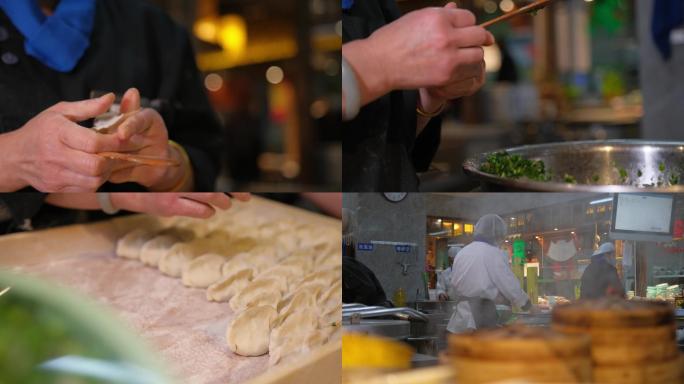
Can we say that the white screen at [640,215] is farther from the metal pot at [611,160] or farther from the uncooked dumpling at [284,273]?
the uncooked dumpling at [284,273]

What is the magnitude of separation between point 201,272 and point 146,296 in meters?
0.10

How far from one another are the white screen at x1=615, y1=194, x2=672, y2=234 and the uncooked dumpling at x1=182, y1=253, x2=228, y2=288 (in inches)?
26.2

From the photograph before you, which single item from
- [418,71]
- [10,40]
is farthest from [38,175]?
[418,71]

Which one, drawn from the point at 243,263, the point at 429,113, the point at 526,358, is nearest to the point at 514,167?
the point at 429,113

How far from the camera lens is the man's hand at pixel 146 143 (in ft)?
3.85

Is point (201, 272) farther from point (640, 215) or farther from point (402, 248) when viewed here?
point (640, 215)

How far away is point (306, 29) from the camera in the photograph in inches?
153

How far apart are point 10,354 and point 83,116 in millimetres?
392

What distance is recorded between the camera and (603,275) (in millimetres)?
927

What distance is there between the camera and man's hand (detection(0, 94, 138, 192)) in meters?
1.12

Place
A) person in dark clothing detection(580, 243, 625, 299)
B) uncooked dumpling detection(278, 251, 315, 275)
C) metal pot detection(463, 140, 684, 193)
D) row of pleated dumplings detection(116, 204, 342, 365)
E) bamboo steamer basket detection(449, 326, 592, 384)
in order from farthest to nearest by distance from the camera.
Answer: uncooked dumpling detection(278, 251, 315, 275) → metal pot detection(463, 140, 684, 193) → row of pleated dumplings detection(116, 204, 342, 365) → person in dark clothing detection(580, 243, 625, 299) → bamboo steamer basket detection(449, 326, 592, 384)

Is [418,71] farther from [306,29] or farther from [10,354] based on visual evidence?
[306,29]

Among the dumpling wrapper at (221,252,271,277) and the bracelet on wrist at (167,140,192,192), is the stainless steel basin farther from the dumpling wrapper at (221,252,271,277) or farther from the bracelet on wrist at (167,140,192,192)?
the bracelet on wrist at (167,140,192,192)

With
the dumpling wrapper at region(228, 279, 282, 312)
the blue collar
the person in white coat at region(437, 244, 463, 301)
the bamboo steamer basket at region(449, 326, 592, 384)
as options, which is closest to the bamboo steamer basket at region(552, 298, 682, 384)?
the bamboo steamer basket at region(449, 326, 592, 384)
